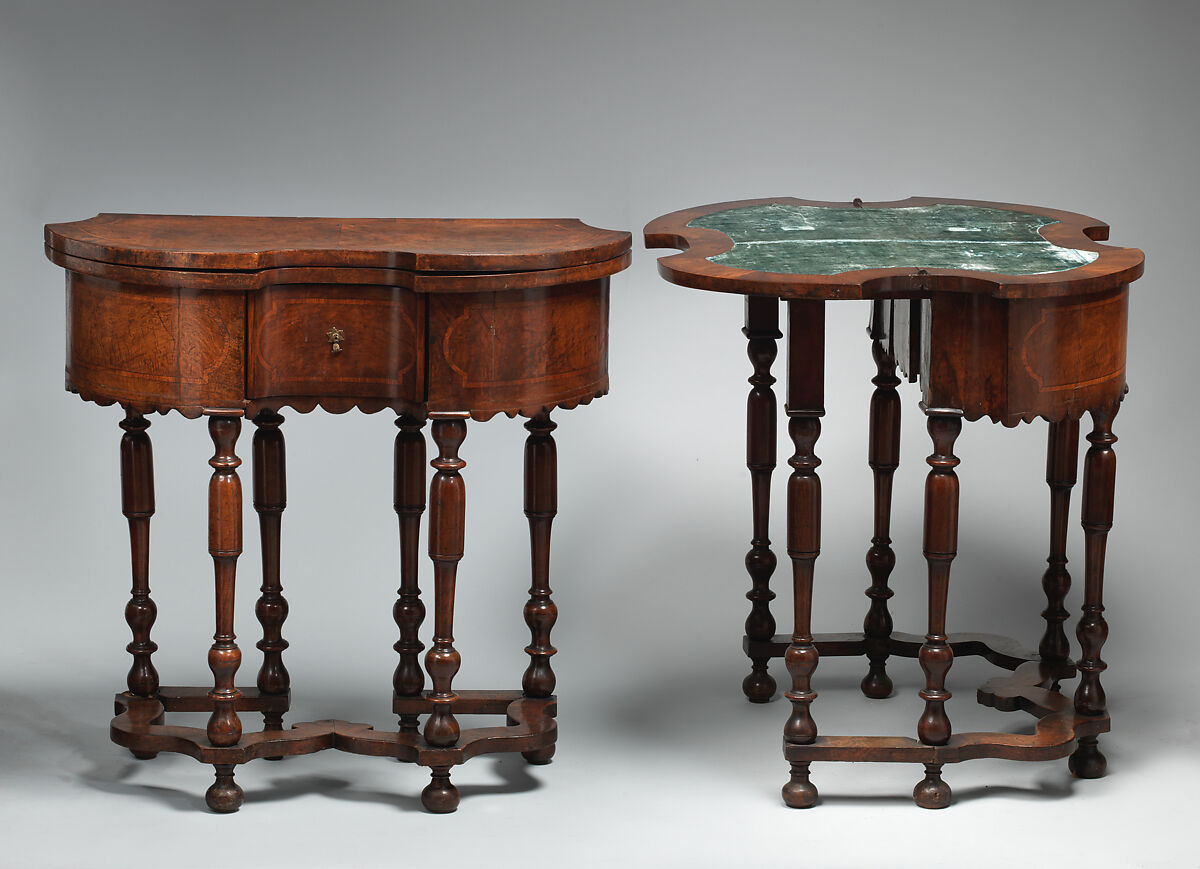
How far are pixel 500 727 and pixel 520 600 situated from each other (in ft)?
3.37

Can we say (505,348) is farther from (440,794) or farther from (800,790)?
(800,790)

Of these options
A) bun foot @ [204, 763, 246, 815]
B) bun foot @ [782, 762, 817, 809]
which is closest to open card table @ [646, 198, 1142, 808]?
bun foot @ [782, 762, 817, 809]

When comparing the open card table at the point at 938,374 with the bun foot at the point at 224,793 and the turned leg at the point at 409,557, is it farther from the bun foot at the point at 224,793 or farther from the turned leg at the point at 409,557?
the bun foot at the point at 224,793

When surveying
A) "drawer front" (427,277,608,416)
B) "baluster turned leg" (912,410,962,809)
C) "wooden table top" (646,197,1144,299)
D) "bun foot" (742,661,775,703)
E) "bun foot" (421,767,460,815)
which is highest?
"wooden table top" (646,197,1144,299)

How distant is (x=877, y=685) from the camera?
5523 mm

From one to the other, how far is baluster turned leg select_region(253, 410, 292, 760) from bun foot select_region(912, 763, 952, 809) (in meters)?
1.46

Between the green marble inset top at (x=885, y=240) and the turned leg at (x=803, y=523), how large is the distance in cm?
16

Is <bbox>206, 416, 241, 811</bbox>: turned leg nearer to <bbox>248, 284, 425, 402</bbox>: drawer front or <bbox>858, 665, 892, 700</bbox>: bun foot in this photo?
<bbox>248, 284, 425, 402</bbox>: drawer front

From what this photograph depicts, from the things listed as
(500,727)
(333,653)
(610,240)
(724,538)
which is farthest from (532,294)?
(724,538)

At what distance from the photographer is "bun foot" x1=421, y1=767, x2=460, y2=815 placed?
4.80 m

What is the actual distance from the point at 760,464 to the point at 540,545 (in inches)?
26.0

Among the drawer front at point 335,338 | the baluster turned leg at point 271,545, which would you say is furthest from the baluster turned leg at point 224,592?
the baluster turned leg at point 271,545

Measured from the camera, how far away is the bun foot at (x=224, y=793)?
4.77 m

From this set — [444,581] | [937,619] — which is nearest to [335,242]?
[444,581]
